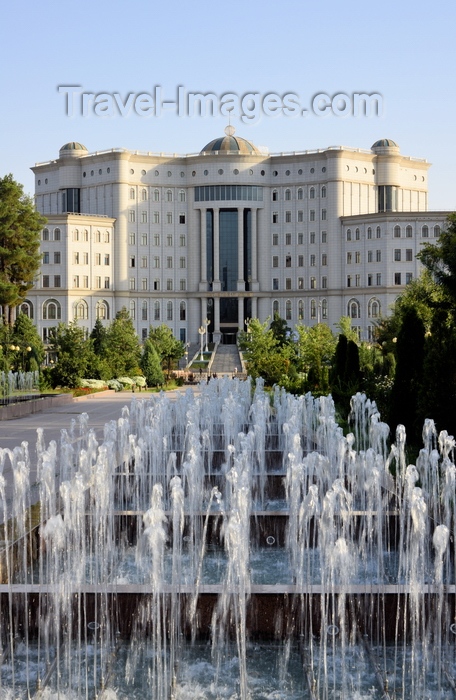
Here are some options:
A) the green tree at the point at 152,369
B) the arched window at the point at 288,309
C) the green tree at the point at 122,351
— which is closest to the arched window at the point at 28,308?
the arched window at the point at 288,309

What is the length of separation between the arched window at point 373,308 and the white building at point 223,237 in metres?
0.10

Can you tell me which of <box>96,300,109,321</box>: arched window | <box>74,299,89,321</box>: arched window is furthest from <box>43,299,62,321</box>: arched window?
<box>96,300,109,321</box>: arched window

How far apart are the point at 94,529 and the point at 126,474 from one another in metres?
2.51

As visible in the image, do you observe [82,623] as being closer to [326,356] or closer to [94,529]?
[94,529]

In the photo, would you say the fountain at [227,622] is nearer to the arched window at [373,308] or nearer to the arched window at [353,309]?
the arched window at [373,308]

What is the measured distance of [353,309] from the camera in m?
71.1

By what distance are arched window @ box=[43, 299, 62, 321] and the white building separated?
0.10 metres

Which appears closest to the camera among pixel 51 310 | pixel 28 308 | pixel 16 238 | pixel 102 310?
pixel 16 238

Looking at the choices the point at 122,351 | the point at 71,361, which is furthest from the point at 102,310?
the point at 71,361

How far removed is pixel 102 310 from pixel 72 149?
13.5 metres

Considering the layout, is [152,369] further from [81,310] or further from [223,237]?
[223,237]

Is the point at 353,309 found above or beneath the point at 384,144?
beneath

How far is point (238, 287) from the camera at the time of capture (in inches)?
2894

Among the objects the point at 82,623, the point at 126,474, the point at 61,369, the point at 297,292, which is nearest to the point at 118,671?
the point at 82,623
